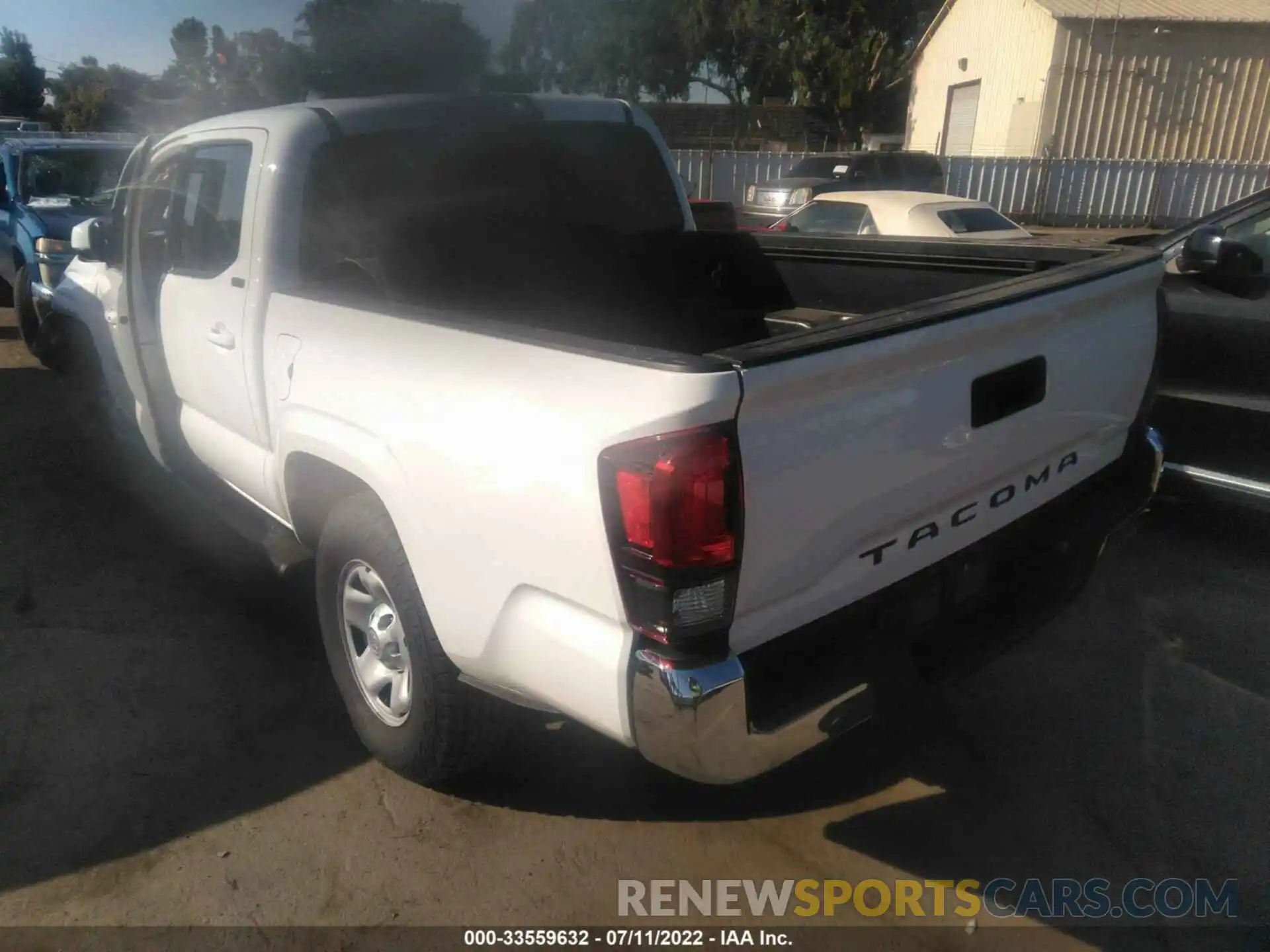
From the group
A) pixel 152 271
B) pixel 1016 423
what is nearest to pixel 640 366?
pixel 1016 423

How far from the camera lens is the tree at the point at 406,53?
469 inches

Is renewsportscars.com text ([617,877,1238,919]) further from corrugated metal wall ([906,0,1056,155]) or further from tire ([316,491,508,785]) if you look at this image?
corrugated metal wall ([906,0,1056,155])

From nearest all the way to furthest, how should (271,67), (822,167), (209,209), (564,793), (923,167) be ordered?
(564,793) → (209,209) → (271,67) → (822,167) → (923,167)

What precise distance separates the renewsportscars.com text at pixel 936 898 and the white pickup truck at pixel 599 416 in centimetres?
65

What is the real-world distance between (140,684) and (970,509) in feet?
9.55

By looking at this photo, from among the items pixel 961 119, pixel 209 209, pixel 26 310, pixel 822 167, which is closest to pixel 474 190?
pixel 209 209

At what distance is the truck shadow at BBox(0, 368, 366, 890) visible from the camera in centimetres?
285

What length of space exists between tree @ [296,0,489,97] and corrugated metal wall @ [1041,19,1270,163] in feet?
51.9

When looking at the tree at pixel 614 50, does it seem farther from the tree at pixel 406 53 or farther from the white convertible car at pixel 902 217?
the white convertible car at pixel 902 217

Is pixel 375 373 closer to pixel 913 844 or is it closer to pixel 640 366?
pixel 640 366

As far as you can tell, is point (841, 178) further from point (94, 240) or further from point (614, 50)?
point (614, 50)

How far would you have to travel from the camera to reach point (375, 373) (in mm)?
2518

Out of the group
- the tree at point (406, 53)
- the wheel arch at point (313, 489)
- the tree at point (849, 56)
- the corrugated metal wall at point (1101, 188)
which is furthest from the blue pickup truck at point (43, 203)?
the tree at point (849, 56)

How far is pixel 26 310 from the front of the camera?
27.0ft
